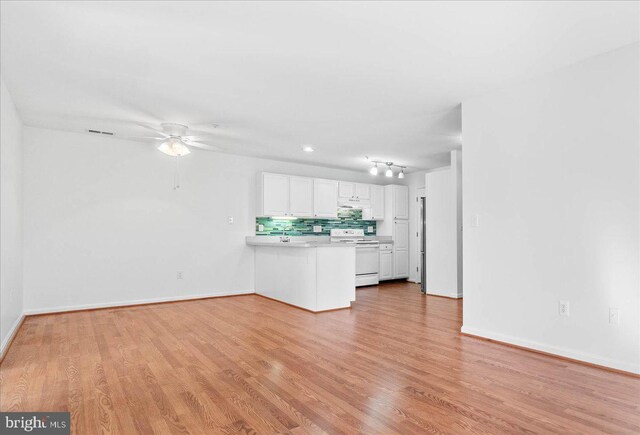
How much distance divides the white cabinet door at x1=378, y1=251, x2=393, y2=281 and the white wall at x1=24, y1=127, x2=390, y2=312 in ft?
9.77

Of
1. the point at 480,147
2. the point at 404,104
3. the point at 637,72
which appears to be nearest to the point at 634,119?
the point at 637,72

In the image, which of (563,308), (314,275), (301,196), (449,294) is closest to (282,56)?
(314,275)

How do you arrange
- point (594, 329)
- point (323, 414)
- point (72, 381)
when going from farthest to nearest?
point (594, 329)
point (72, 381)
point (323, 414)

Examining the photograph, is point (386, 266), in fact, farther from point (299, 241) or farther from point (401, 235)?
point (299, 241)

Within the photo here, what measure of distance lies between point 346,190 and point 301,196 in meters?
1.23

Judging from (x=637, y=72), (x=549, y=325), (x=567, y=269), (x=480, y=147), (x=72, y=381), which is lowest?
(x=72, y=381)

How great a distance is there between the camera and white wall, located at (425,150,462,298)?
6.27 metres

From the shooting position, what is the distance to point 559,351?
3.17 metres

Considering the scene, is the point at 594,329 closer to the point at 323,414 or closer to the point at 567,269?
the point at 567,269

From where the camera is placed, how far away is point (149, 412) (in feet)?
7.32

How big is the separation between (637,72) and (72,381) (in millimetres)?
5018

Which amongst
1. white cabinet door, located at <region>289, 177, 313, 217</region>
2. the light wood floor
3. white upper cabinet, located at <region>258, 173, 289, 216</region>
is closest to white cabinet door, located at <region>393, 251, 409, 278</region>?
white cabinet door, located at <region>289, 177, 313, 217</region>

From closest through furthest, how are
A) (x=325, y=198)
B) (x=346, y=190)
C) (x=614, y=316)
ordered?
(x=614, y=316) < (x=325, y=198) < (x=346, y=190)

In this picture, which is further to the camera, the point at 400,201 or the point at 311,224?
the point at 400,201
